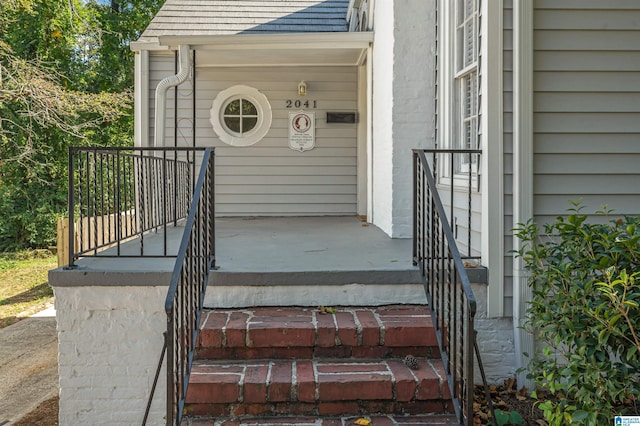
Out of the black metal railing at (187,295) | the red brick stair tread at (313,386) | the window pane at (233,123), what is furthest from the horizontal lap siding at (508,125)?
the window pane at (233,123)

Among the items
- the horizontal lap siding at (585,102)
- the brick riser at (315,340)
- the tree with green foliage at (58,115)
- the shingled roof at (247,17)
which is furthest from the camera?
the tree with green foliage at (58,115)

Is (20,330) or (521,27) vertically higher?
(521,27)

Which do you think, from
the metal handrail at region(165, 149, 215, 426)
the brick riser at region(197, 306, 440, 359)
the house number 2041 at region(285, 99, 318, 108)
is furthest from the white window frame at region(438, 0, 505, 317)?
the house number 2041 at region(285, 99, 318, 108)

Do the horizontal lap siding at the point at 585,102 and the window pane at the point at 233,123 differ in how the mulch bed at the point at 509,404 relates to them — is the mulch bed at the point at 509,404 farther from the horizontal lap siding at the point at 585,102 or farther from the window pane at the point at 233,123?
the window pane at the point at 233,123

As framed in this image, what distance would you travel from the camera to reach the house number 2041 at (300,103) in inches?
324

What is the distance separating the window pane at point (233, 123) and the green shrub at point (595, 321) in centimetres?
606

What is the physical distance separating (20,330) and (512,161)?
7721 millimetres

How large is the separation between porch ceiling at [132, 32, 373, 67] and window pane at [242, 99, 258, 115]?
696 mm

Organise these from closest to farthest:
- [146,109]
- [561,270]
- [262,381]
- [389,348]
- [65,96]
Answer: [561,270] < [262,381] < [389,348] < [146,109] < [65,96]

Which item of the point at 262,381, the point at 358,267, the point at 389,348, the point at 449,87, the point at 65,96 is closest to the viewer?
the point at 262,381

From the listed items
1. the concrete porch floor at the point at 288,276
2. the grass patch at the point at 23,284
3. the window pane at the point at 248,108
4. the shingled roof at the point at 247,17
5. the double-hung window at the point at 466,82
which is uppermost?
the shingled roof at the point at 247,17

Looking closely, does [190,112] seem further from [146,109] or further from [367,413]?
[367,413]

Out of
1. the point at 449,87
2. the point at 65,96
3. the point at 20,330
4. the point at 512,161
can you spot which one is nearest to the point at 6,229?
the point at 65,96

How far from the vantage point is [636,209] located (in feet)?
11.5
